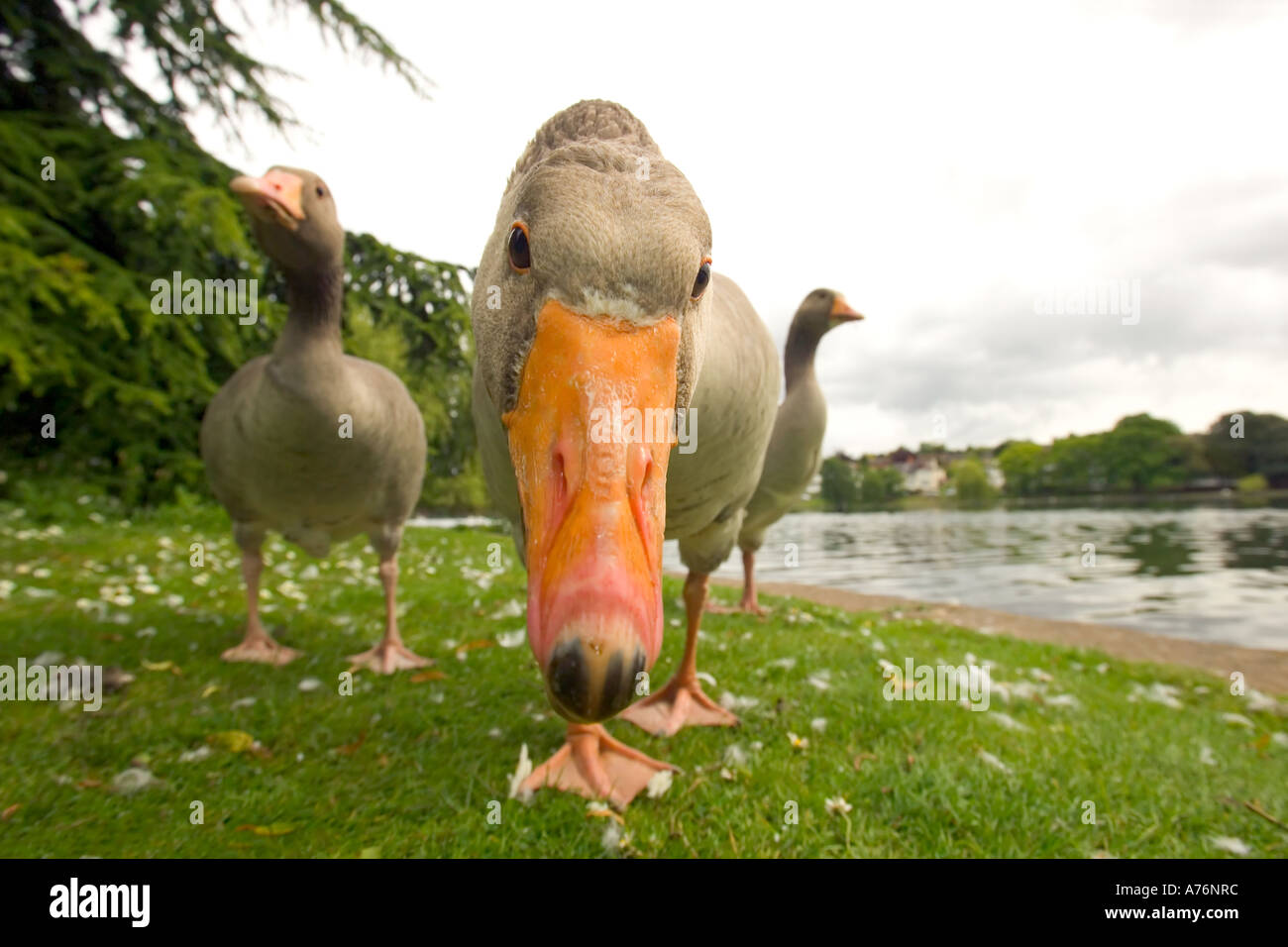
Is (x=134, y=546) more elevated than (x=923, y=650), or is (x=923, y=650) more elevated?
(x=134, y=546)

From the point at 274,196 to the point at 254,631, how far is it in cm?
330

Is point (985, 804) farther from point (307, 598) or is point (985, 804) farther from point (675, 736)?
point (307, 598)

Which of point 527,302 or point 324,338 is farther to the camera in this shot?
point 324,338

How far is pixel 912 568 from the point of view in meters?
17.8

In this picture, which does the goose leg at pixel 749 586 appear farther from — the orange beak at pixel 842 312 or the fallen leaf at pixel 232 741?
the fallen leaf at pixel 232 741

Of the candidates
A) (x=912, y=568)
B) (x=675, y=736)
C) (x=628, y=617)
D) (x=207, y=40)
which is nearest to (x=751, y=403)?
(x=628, y=617)

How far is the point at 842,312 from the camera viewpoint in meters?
7.29

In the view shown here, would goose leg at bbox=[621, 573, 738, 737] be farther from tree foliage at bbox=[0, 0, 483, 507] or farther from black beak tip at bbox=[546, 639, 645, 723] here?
tree foliage at bbox=[0, 0, 483, 507]

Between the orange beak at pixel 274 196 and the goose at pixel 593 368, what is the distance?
2528 mm

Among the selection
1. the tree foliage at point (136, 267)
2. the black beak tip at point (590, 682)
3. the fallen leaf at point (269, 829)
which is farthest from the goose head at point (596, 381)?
the tree foliage at point (136, 267)

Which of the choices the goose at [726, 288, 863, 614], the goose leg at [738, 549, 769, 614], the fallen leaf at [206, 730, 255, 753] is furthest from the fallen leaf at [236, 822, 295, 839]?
the goose leg at [738, 549, 769, 614]

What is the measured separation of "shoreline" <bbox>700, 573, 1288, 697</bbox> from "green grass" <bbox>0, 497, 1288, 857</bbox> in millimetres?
2222

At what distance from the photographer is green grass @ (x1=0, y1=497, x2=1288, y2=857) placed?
2.64 metres
